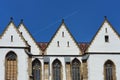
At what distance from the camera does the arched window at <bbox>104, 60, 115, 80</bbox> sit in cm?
9369

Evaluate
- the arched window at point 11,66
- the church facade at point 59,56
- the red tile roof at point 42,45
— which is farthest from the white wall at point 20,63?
the red tile roof at point 42,45

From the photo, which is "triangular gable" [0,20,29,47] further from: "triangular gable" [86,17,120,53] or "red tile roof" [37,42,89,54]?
"triangular gable" [86,17,120,53]

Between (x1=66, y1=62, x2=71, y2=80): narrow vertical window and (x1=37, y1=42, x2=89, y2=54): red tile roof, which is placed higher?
(x1=37, y1=42, x2=89, y2=54): red tile roof

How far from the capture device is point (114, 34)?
9538 cm

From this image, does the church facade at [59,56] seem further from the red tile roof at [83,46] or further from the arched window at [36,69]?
the red tile roof at [83,46]

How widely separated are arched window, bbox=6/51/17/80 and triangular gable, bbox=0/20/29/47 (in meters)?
1.78

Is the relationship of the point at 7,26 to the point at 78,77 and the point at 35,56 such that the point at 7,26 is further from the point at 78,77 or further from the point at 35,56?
the point at 78,77

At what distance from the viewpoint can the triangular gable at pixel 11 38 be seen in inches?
3629

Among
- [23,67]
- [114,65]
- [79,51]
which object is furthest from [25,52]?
[114,65]

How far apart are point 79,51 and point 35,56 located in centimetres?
821

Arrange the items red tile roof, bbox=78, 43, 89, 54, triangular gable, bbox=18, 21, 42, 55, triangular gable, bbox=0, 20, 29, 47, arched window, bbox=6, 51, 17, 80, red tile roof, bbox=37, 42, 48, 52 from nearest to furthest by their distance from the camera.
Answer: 1. arched window, bbox=6, 51, 17, 80
2. triangular gable, bbox=0, 20, 29, 47
3. triangular gable, bbox=18, 21, 42, 55
4. red tile roof, bbox=78, 43, 89, 54
5. red tile roof, bbox=37, 42, 48, 52

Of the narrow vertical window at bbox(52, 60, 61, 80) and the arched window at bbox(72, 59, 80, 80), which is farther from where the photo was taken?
the arched window at bbox(72, 59, 80, 80)

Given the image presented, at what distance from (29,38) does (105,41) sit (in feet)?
46.6

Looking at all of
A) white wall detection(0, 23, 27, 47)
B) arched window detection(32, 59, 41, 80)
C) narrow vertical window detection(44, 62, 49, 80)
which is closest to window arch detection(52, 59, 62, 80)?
narrow vertical window detection(44, 62, 49, 80)
